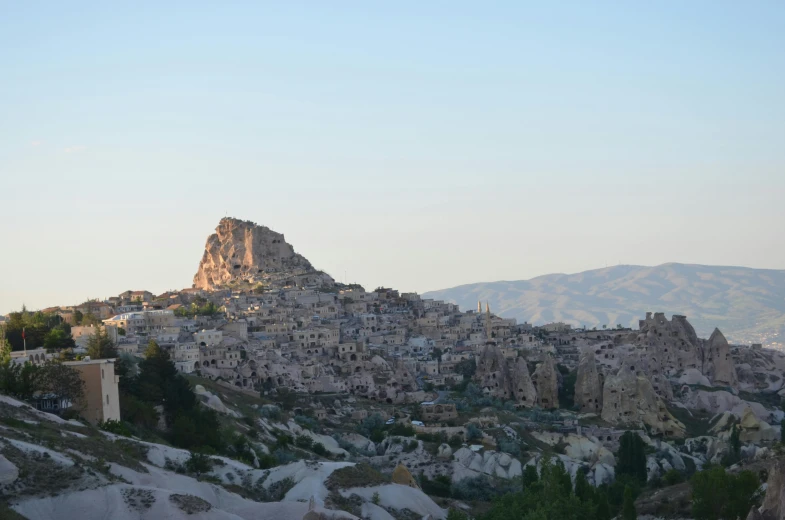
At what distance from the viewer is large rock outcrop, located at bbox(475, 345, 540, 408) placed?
9106 cm

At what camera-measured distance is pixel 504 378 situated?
92562 mm

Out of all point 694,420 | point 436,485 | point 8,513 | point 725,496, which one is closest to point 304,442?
point 436,485

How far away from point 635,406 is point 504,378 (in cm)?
1138

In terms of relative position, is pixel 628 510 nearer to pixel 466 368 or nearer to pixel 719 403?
pixel 719 403

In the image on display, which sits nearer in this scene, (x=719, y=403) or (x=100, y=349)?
(x=100, y=349)

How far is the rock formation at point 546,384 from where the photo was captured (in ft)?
300

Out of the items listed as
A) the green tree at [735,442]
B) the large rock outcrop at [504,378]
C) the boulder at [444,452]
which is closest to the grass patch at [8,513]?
the boulder at [444,452]

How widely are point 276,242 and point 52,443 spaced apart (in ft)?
354

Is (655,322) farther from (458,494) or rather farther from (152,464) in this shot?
(152,464)

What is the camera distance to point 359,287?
139m

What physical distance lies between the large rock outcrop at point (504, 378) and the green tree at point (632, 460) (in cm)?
2118

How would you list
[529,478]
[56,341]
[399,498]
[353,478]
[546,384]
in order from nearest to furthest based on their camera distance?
[399,498] < [353,478] < [529,478] < [56,341] < [546,384]

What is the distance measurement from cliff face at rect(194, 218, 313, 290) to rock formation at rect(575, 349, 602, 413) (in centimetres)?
5895

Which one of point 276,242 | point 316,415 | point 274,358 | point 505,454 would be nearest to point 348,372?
point 274,358
